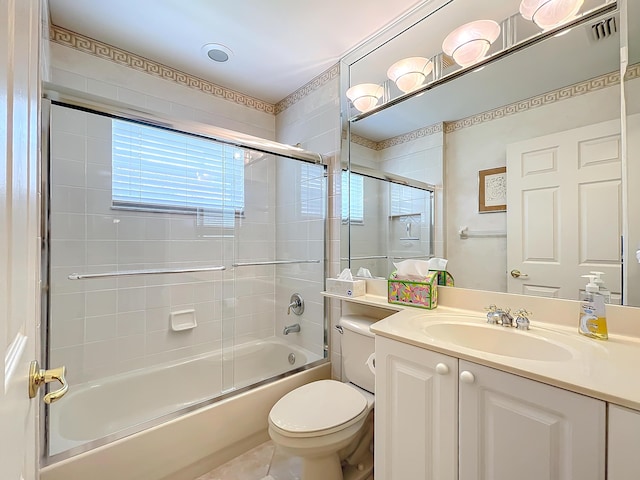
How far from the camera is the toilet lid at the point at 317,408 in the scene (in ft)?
3.89

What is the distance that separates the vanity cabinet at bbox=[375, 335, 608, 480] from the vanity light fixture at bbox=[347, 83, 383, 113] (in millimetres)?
1415

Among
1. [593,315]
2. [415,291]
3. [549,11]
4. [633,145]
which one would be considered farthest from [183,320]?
[549,11]

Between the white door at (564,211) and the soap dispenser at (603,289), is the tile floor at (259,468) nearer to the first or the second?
the white door at (564,211)

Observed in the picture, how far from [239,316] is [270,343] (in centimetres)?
33

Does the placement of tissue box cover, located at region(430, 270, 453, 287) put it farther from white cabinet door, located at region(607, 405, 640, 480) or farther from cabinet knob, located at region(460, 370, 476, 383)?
white cabinet door, located at region(607, 405, 640, 480)

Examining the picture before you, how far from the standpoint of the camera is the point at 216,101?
2.21 m

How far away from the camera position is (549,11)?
1156 millimetres

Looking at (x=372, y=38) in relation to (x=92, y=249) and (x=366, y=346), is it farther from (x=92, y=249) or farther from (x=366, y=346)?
(x=92, y=249)

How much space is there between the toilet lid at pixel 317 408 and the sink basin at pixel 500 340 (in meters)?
0.53

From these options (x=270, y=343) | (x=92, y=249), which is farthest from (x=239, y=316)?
(x=92, y=249)

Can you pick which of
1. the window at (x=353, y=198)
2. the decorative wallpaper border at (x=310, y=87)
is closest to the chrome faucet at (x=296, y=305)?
the window at (x=353, y=198)

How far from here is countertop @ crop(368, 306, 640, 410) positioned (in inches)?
26.0

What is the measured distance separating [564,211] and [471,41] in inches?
34.7

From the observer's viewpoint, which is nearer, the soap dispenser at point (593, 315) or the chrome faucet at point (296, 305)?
the soap dispenser at point (593, 315)
